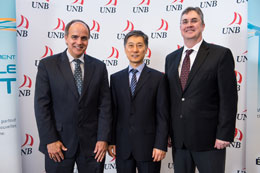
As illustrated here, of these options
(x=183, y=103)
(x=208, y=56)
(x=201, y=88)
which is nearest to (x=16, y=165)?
(x=183, y=103)

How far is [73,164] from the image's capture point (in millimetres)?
1843

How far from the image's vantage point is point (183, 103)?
184cm

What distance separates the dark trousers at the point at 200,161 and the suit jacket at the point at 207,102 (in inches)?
2.7

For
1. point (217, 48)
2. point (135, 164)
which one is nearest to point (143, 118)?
point (135, 164)

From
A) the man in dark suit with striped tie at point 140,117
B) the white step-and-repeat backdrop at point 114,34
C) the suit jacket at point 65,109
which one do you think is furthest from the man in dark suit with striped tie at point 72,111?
the white step-and-repeat backdrop at point 114,34

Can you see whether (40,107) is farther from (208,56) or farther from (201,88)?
(208,56)

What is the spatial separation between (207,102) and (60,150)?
4.20 feet

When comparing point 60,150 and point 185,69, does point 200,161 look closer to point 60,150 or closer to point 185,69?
point 185,69

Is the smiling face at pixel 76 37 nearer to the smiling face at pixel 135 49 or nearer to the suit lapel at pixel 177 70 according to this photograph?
the smiling face at pixel 135 49

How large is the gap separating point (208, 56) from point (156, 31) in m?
1.31

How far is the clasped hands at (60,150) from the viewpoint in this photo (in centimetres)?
174

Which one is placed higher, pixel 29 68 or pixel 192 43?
pixel 192 43

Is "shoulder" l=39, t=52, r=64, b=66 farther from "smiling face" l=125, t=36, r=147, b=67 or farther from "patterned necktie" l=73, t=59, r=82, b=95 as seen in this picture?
"smiling face" l=125, t=36, r=147, b=67

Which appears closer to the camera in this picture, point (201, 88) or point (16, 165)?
point (201, 88)
